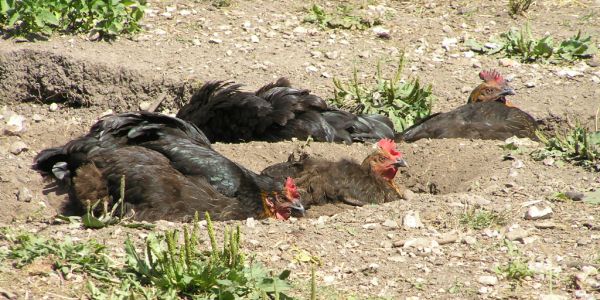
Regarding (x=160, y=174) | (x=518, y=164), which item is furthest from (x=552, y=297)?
(x=160, y=174)

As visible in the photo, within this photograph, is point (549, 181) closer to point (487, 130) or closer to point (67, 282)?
point (487, 130)

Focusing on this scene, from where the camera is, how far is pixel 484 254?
5285 millimetres

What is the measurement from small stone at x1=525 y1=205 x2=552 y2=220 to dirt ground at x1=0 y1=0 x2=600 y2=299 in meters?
0.06

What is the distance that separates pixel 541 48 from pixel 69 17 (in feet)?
17.2

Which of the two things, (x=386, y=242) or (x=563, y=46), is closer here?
(x=386, y=242)

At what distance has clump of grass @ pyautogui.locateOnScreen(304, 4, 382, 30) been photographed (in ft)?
34.3

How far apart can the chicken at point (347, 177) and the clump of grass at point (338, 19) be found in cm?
304

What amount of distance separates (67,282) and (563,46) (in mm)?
7069

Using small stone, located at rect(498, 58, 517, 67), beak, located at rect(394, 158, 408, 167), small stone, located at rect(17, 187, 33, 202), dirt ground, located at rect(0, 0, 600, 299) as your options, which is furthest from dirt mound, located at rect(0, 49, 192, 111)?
small stone, located at rect(498, 58, 517, 67)

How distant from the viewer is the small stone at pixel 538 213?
579cm

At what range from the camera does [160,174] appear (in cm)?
673

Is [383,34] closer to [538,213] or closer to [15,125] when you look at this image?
[15,125]

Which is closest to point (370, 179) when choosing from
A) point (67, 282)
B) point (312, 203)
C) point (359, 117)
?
point (312, 203)

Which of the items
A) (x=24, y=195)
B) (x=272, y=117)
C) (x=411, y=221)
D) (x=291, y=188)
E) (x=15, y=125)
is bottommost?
(x=15, y=125)
